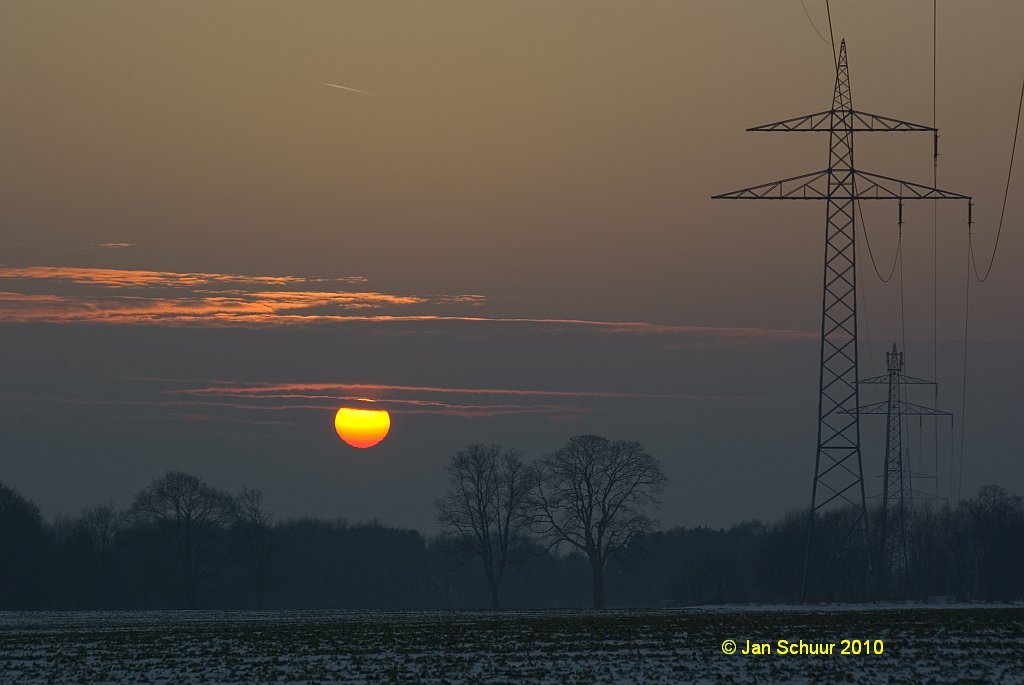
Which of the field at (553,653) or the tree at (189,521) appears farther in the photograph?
the tree at (189,521)

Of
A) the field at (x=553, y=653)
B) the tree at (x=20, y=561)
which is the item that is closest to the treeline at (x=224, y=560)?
the tree at (x=20, y=561)

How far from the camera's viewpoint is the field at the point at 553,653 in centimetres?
3338

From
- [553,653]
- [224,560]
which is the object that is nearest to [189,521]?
[224,560]

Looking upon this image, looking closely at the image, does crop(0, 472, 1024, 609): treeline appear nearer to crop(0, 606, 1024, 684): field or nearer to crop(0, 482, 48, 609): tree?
crop(0, 482, 48, 609): tree

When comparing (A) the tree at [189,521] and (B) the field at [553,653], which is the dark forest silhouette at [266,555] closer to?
(A) the tree at [189,521]

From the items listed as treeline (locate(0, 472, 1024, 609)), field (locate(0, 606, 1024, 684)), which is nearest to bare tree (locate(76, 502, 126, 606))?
treeline (locate(0, 472, 1024, 609))

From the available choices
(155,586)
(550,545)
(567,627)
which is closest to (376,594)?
(155,586)

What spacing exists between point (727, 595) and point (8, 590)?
76.6 metres

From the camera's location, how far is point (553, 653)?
38125 mm

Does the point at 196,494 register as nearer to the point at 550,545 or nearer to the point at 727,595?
the point at 550,545

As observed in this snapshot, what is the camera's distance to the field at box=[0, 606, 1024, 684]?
3338 cm

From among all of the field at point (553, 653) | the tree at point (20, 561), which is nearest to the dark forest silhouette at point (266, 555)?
the tree at point (20, 561)

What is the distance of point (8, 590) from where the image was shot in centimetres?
12200

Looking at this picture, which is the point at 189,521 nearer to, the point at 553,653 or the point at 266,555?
the point at 266,555
